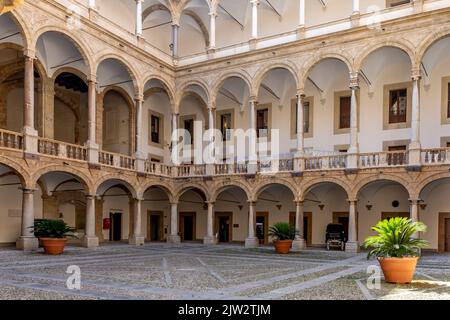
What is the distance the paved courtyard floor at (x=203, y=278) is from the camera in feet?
26.6

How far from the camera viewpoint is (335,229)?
20.8m

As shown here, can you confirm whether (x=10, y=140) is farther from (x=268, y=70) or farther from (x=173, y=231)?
(x=268, y=70)

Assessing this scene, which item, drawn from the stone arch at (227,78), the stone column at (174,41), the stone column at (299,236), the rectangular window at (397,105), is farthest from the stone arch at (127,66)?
the rectangular window at (397,105)

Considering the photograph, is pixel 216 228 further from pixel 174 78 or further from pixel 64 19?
pixel 64 19

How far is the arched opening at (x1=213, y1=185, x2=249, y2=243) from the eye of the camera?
25.5 metres

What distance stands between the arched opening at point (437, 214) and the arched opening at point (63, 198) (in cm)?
1689

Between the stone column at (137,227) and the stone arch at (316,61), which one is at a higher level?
the stone arch at (316,61)

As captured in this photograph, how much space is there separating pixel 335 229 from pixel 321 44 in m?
9.42

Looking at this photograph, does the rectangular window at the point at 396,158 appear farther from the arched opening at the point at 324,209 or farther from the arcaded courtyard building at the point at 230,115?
the arched opening at the point at 324,209

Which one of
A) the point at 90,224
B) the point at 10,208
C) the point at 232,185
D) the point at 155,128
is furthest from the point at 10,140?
the point at 155,128

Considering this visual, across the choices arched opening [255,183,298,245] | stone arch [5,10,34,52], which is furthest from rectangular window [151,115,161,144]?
stone arch [5,10,34,52]

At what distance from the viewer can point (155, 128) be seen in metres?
26.8

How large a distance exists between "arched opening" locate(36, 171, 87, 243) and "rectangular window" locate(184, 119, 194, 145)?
26.1 feet

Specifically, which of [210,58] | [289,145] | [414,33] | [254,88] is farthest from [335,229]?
[210,58]
